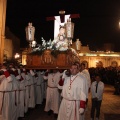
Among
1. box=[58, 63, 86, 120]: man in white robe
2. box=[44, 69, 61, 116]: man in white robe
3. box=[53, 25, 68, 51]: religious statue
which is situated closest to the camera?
box=[58, 63, 86, 120]: man in white robe

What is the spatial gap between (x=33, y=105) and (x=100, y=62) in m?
49.3

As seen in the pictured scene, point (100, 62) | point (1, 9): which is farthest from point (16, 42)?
point (1, 9)

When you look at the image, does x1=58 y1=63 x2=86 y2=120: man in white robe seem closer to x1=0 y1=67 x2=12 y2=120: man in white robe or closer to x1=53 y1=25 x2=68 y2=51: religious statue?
x1=0 y1=67 x2=12 y2=120: man in white robe

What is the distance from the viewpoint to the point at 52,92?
36.5 feet

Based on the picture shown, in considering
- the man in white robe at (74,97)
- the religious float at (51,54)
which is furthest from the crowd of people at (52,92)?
the religious float at (51,54)

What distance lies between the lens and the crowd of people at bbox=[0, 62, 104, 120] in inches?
251

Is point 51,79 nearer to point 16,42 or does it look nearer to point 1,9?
point 1,9

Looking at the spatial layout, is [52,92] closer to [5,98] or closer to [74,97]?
[5,98]

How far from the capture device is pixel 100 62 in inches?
2356

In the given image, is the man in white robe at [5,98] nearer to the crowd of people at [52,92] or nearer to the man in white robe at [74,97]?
the crowd of people at [52,92]

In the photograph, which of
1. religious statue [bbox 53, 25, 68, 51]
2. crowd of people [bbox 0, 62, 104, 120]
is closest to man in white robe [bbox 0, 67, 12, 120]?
crowd of people [bbox 0, 62, 104, 120]

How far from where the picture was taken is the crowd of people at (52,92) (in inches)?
251

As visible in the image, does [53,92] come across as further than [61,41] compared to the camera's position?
No

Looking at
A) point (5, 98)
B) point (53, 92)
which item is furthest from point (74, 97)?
point (53, 92)
